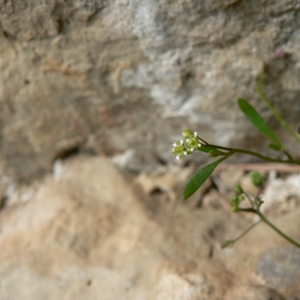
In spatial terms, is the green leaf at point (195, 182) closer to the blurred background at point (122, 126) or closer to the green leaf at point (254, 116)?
the green leaf at point (254, 116)

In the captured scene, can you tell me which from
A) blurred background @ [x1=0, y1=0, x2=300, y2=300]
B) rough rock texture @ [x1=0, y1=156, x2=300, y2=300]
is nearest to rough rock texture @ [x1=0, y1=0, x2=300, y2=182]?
blurred background @ [x1=0, y1=0, x2=300, y2=300]

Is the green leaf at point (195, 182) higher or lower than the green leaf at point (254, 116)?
higher

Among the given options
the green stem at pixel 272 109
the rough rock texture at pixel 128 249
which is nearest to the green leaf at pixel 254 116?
the green stem at pixel 272 109

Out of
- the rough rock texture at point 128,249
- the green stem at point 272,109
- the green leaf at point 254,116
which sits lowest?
the rough rock texture at point 128,249

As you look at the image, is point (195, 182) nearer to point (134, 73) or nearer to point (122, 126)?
point (134, 73)

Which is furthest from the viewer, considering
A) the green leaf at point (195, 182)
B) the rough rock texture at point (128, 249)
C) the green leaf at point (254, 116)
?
the rough rock texture at point (128, 249)

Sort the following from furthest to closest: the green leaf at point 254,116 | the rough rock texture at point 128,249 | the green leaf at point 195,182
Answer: the rough rock texture at point 128,249 < the green leaf at point 254,116 < the green leaf at point 195,182

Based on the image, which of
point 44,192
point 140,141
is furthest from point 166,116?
point 44,192

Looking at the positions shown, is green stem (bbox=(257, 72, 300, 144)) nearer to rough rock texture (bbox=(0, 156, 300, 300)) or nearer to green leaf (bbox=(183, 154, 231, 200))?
rough rock texture (bbox=(0, 156, 300, 300))

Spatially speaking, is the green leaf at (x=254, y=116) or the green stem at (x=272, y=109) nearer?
the green leaf at (x=254, y=116)
